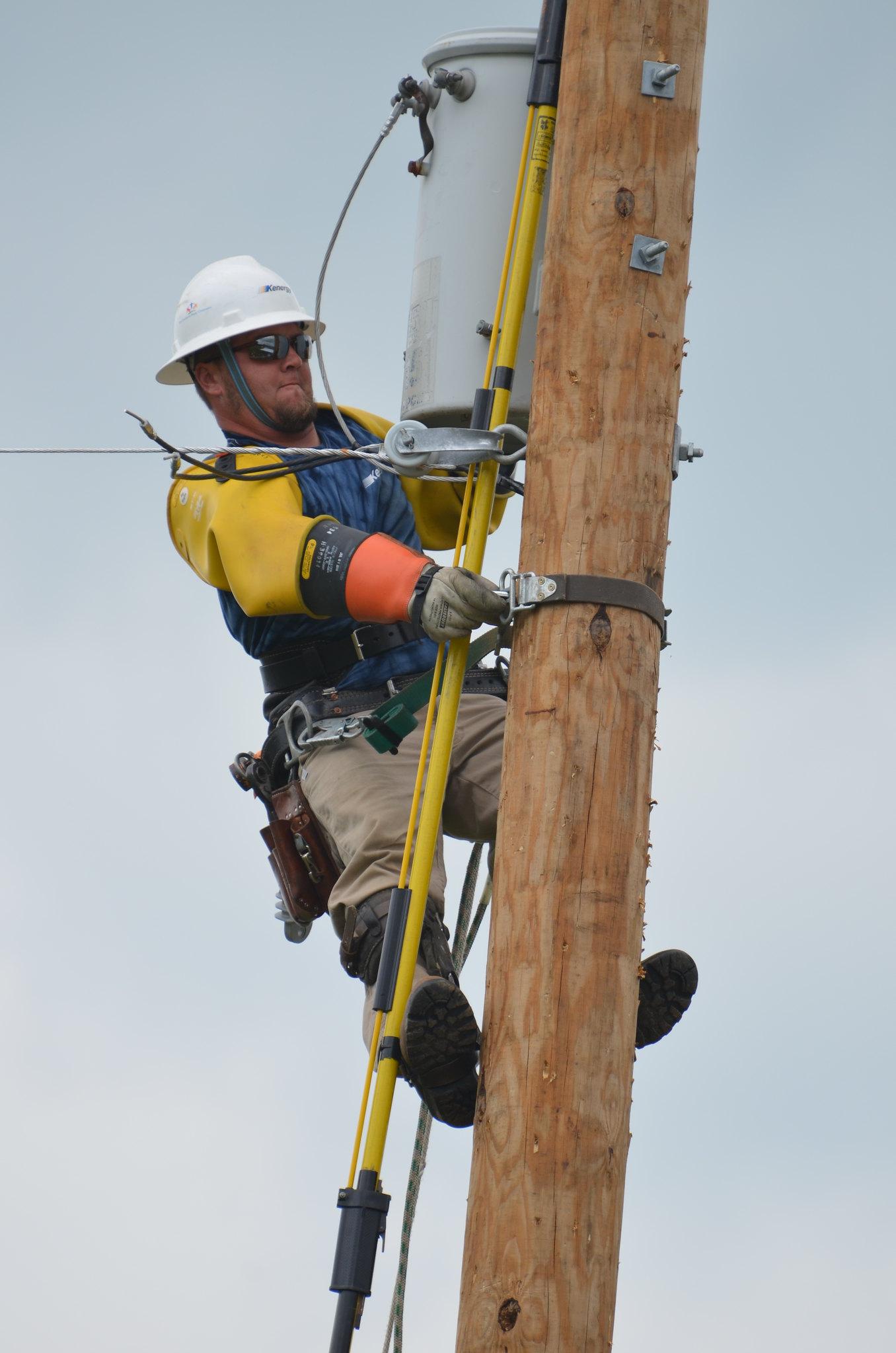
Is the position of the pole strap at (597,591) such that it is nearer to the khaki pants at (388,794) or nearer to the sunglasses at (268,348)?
the khaki pants at (388,794)

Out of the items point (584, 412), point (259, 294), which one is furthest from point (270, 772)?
point (584, 412)

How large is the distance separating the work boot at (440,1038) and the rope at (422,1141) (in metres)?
0.50

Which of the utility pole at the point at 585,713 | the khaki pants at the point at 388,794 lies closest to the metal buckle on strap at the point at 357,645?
the khaki pants at the point at 388,794

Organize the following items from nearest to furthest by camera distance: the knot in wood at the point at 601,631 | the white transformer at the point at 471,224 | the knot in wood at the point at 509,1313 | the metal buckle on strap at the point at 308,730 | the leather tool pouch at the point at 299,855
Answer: the knot in wood at the point at 509,1313, the knot in wood at the point at 601,631, the white transformer at the point at 471,224, the metal buckle on strap at the point at 308,730, the leather tool pouch at the point at 299,855

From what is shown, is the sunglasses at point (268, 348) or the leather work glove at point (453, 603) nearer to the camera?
the leather work glove at point (453, 603)

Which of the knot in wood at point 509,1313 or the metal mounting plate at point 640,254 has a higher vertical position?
the metal mounting plate at point 640,254

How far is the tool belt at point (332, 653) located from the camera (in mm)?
5449

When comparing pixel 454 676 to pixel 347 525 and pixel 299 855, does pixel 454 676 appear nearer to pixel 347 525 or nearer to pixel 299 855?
pixel 347 525

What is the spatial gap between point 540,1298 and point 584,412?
6.27 feet

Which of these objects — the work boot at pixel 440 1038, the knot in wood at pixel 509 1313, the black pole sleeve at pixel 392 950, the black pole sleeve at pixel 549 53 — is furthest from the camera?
the black pole sleeve at pixel 549 53

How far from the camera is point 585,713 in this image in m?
4.10

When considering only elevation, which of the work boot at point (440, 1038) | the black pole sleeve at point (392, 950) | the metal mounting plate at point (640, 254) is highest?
the metal mounting plate at point (640, 254)

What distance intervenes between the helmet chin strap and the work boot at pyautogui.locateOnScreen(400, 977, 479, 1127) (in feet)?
6.70

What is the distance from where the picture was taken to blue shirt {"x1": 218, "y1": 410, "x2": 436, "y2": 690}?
546 centimetres
